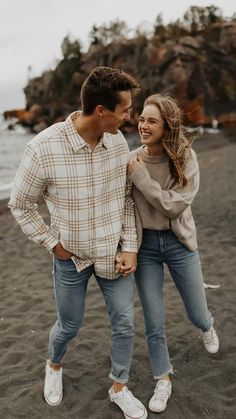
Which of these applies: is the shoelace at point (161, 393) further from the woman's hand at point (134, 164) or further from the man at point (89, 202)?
the woman's hand at point (134, 164)

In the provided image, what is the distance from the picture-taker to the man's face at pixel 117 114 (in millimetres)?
2701

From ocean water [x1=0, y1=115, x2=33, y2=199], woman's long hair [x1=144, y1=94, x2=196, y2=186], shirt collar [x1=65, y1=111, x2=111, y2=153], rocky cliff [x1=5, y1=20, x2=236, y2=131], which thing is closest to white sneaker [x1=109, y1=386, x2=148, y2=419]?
woman's long hair [x1=144, y1=94, x2=196, y2=186]

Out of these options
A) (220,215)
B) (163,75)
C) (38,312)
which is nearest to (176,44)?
(163,75)

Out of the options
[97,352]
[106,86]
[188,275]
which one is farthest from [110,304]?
[97,352]

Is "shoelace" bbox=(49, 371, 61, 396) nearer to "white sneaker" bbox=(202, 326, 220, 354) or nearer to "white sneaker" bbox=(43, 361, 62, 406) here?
"white sneaker" bbox=(43, 361, 62, 406)

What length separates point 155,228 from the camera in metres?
3.16

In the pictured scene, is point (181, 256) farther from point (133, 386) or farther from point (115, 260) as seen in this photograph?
point (133, 386)

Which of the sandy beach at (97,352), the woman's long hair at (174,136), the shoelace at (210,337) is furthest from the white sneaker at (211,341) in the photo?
the woman's long hair at (174,136)

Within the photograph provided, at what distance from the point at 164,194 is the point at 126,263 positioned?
0.51 m

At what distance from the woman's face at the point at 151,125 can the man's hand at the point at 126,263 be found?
0.73 metres

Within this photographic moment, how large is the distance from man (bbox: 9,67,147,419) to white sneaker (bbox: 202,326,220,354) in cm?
87

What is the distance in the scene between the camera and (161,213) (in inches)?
124

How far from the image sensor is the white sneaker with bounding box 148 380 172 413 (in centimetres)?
337

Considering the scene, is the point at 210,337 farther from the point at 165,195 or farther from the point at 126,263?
the point at 165,195
